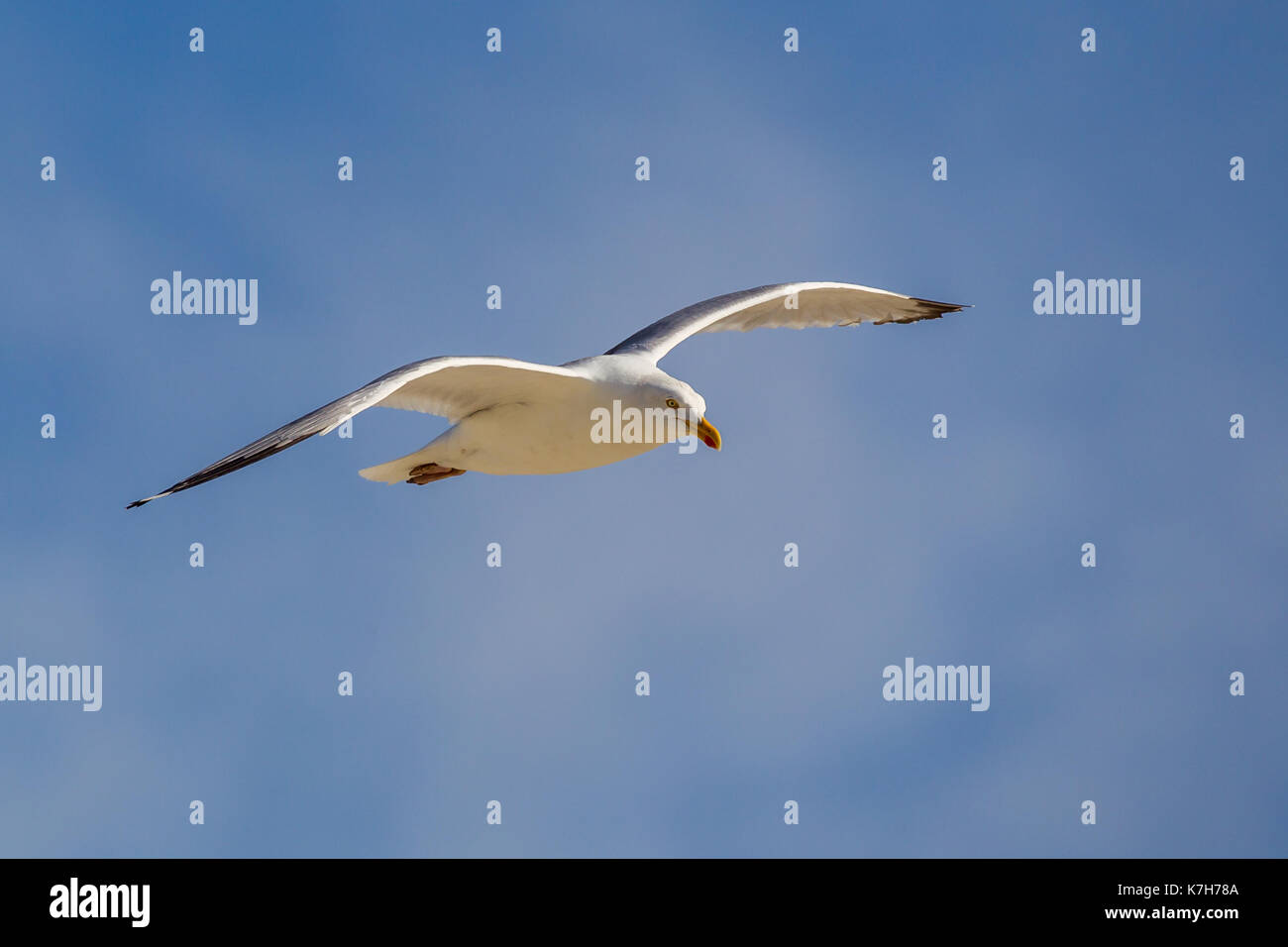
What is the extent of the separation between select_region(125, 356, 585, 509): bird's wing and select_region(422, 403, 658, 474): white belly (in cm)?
13

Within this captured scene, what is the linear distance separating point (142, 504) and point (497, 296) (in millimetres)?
5465

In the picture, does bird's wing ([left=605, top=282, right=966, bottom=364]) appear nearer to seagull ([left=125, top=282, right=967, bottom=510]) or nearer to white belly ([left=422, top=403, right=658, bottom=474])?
seagull ([left=125, top=282, right=967, bottom=510])

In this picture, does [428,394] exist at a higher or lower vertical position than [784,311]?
lower

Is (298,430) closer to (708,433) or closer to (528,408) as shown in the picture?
(528,408)

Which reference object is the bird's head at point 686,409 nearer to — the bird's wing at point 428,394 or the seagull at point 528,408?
the seagull at point 528,408

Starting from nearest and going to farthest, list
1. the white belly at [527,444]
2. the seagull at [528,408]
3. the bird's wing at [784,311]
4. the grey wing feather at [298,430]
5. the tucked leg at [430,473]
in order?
1. the grey wing feather at [298,430]
2. the seagull at [528,408]
3. the white belly at [527,444]
4. the tucked leg at [430,473]
5. the bird's wing at [784,311]

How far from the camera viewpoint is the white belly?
9.39 meters

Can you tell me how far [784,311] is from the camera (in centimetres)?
1252

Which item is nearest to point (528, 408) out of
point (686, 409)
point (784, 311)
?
point (686, 409)

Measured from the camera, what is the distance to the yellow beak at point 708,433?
9180mm

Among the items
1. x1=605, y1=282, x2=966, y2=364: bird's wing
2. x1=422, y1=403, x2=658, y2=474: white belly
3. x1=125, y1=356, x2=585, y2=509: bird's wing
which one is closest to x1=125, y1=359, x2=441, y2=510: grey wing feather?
x1=125, y1=356, x2=585, y2=509: bird's wing

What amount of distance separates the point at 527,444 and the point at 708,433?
1331 mm

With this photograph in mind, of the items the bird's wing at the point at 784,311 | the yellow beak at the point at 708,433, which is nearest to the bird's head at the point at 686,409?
the yellow beak at the point at 708,433

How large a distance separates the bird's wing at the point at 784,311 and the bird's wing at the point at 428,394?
1616mm
